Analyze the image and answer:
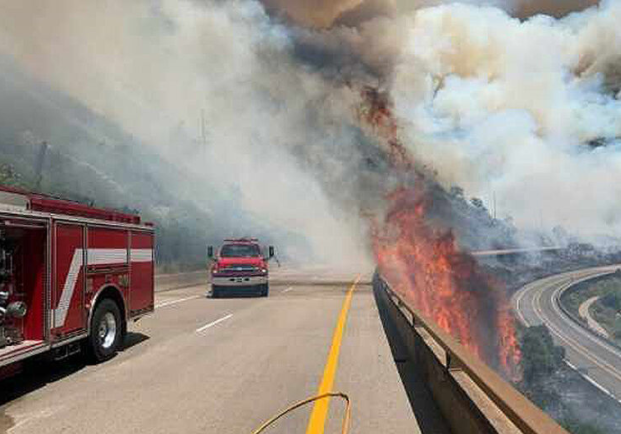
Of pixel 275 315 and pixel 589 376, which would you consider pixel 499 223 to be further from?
pixel 275 315

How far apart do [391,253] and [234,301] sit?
2488 cm

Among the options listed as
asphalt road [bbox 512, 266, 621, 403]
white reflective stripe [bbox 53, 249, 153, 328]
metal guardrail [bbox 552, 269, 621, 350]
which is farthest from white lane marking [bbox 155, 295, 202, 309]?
metal guardrail [bbox 552, 269, 621, 350]

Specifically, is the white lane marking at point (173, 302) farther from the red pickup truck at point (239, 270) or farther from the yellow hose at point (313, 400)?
the yellow hose at point (313, 400)

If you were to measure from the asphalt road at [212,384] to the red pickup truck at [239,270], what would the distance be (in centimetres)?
843

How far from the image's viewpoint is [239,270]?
22969 mm

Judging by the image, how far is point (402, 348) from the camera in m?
11.0

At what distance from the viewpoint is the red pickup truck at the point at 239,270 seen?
22.9 metres

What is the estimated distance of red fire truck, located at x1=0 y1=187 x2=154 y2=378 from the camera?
7535 millimetres

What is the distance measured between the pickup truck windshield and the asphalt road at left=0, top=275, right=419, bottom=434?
9.34 metres

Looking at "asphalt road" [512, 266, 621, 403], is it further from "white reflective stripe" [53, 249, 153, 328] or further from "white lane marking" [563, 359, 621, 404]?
"white reflective stripe" [53, 249, 153, 328]

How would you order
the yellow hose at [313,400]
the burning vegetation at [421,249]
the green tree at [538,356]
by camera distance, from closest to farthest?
the yellow hose at [313,400] → the burning vegetation at [421,249] → the green tree at [538,356]

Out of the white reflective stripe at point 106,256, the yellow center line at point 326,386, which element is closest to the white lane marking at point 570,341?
the yellow center line at point 326,386

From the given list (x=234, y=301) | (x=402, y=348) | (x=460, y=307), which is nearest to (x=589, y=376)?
(x=460, y=307)

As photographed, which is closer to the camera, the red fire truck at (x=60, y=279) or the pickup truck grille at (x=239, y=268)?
the red fire truck at (x=60, y=279)
